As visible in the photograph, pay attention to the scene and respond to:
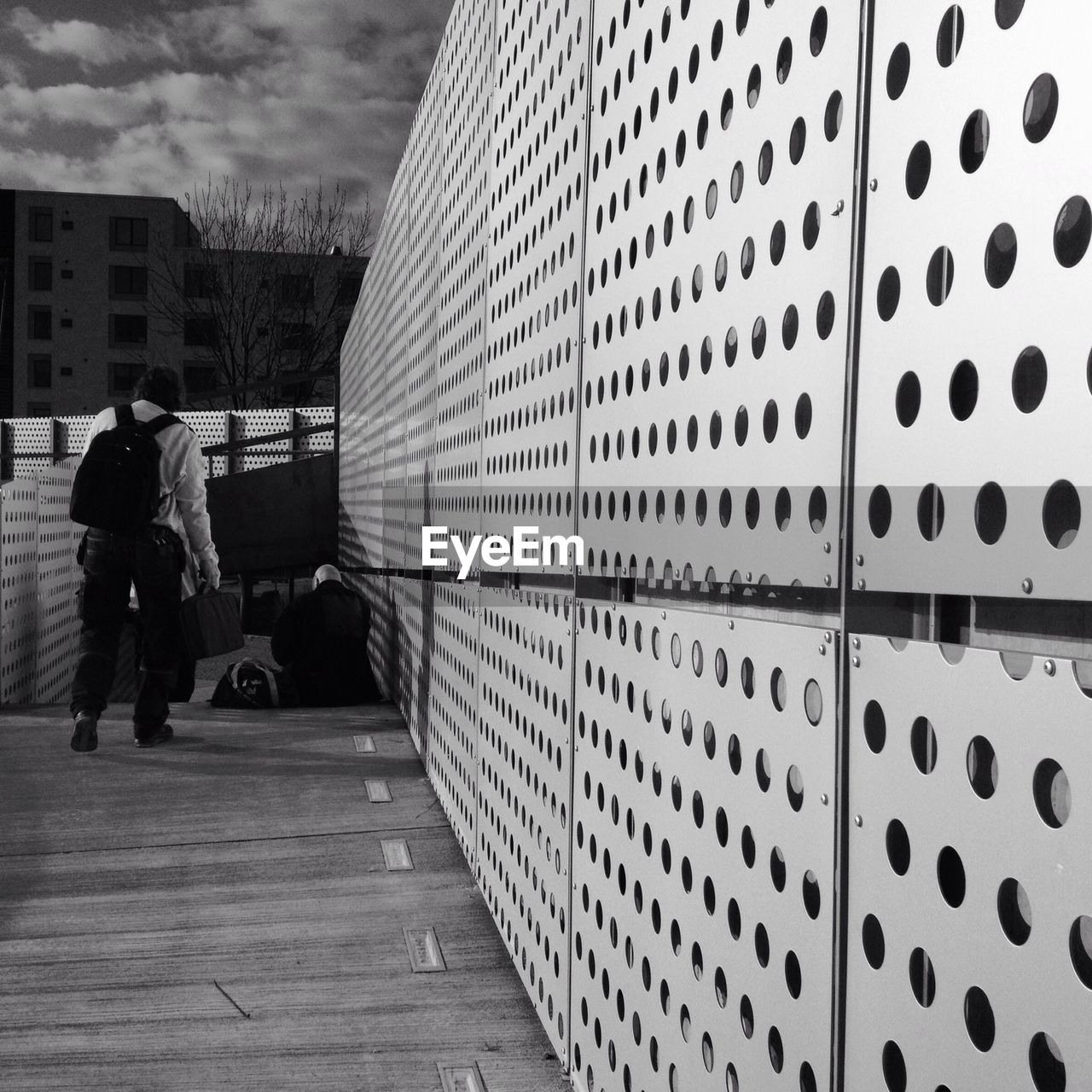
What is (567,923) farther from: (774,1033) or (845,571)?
(845,571)

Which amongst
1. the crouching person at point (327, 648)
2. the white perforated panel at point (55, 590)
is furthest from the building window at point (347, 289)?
the crouching person at point (327, 648)

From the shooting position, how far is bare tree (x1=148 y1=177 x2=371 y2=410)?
115 ft

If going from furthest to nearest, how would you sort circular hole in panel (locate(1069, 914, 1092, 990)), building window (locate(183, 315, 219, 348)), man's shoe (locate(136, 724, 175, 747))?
building window (locate(183, 315, 219, 348)) → man's shoe (locate(136, 724, 175, 747)) → circular hole in panel (locate(1069, 914, 1092, 990))

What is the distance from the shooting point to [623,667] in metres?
2.33

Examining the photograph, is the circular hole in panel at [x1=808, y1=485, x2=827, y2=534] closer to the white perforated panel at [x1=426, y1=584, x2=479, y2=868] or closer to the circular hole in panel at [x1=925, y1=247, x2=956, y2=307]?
the circular hole in panel at [x1=925, y1=247, x2=956, y2=307]

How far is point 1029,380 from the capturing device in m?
1.07

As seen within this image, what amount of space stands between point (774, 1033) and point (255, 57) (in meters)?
61.4

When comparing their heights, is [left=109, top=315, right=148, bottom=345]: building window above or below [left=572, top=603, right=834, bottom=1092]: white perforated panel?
above

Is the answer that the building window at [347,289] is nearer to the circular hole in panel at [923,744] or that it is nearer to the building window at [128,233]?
the building window at [128,233]

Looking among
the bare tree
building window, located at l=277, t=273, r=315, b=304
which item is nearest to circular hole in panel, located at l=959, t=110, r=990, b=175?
the bare tree

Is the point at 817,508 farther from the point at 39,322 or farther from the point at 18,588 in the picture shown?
the point at 39,322

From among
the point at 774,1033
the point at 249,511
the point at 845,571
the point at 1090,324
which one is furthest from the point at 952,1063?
the point at 249,511

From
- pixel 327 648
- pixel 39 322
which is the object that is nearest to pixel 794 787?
pixel 327 648

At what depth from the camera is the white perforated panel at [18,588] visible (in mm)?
8250
